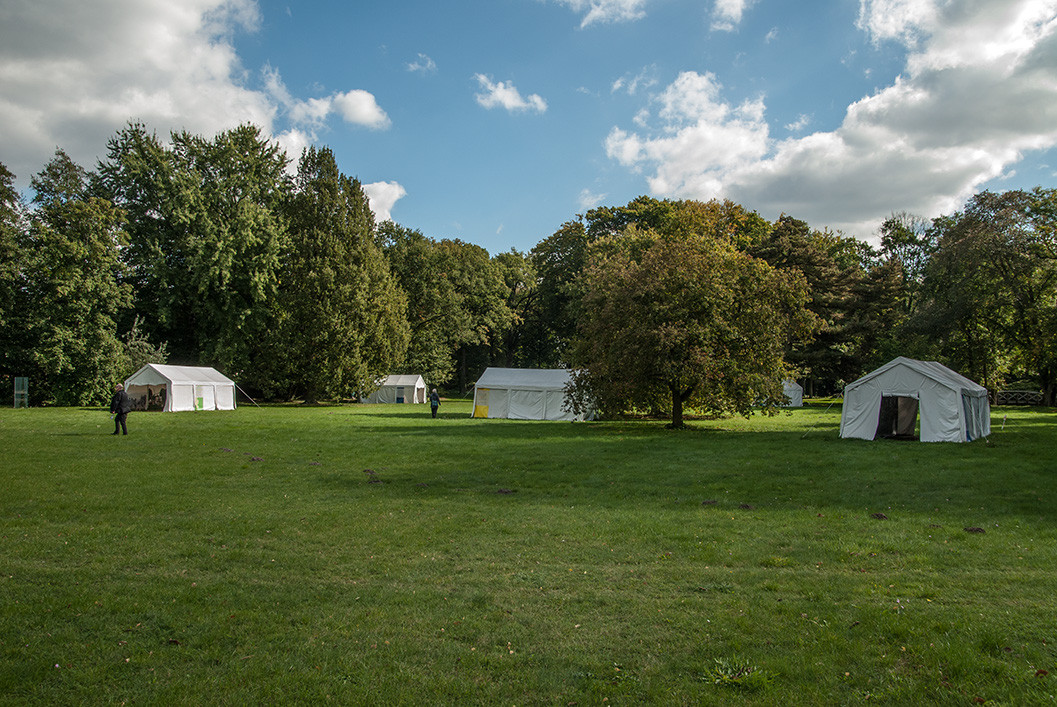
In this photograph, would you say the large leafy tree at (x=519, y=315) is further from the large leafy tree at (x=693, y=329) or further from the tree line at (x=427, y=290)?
the large leafy tree at (x=693, y=329)

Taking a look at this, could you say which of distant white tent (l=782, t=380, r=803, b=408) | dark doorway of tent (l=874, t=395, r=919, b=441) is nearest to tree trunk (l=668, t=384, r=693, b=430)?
dark doorway of tent (l=874, t=395, r=919, b=441)

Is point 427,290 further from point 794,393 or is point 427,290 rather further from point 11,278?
point 794,393

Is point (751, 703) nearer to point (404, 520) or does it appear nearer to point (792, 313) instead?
point (404, 520)

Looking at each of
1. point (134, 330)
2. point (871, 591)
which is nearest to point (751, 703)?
point (871, 591)

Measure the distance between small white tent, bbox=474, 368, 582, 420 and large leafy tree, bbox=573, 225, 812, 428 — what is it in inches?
273

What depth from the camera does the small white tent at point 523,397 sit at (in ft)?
113

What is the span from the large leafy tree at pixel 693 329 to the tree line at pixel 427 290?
0.31 feet

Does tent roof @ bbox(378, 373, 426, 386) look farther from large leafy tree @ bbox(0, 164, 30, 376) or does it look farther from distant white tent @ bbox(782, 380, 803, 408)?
distant white tent @ bbox(782, 380, 803, 408)

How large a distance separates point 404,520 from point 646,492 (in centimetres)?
463

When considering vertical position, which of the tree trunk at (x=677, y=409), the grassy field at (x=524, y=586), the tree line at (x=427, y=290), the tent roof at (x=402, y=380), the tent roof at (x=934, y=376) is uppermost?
the tree line at (x=427, y=290)

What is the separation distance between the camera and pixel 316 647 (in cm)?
471

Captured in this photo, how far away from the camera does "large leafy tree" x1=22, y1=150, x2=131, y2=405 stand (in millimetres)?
39188

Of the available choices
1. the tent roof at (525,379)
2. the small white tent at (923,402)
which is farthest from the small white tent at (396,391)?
the small white tent at (923,402)

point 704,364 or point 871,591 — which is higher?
point 704,364
